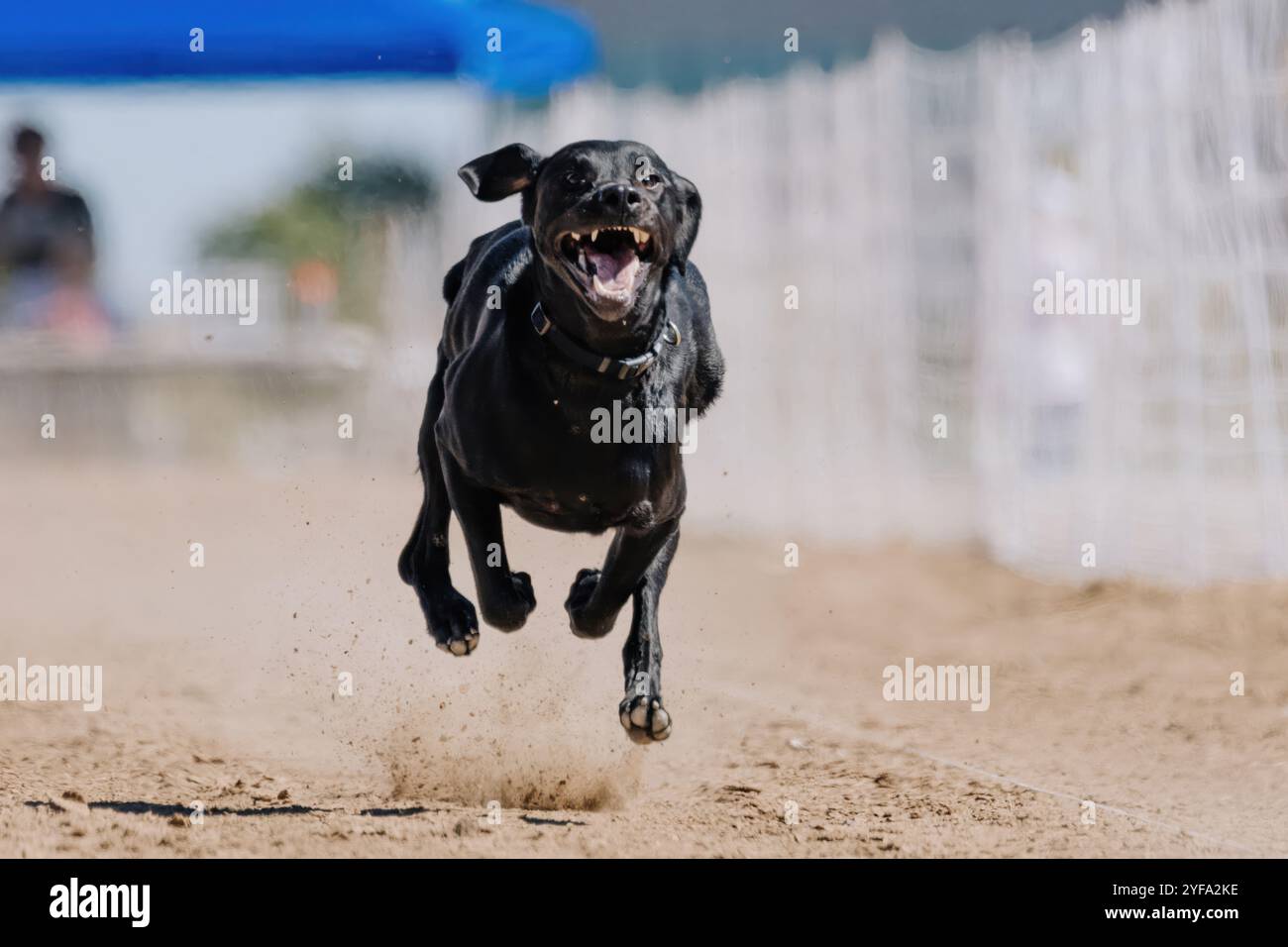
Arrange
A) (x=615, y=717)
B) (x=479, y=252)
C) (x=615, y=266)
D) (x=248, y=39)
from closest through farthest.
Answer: (x=615, y=266)
(x=479, y=252)
(x=615, y=717)
(x=248, y=39)

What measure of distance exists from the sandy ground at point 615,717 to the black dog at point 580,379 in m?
0.62

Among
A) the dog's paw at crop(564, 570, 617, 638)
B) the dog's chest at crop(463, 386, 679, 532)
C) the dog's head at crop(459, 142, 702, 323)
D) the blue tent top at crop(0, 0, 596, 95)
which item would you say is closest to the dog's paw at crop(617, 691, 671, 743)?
the dog's paw at crop(564, 570, 617, 638)

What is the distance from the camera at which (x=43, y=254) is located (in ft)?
38.0

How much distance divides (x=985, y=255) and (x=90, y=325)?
6612 millimetres

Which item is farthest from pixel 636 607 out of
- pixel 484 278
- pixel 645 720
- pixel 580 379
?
pixel 484 278

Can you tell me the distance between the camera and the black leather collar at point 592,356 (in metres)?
3.90

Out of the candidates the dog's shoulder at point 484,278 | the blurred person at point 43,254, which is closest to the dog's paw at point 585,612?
the dog's shoulder at point 484,278

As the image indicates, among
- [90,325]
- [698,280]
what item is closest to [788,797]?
[698,280]

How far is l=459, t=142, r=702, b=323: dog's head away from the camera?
373 centimetres

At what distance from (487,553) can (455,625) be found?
0.34 meters

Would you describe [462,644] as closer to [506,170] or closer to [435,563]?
[435,563]

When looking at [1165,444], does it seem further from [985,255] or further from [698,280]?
[698,280]

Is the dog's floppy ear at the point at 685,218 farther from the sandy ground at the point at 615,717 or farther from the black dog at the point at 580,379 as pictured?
the sandy ground at the point at 615,717

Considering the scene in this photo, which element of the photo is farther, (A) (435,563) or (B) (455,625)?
(A) (435,563)
